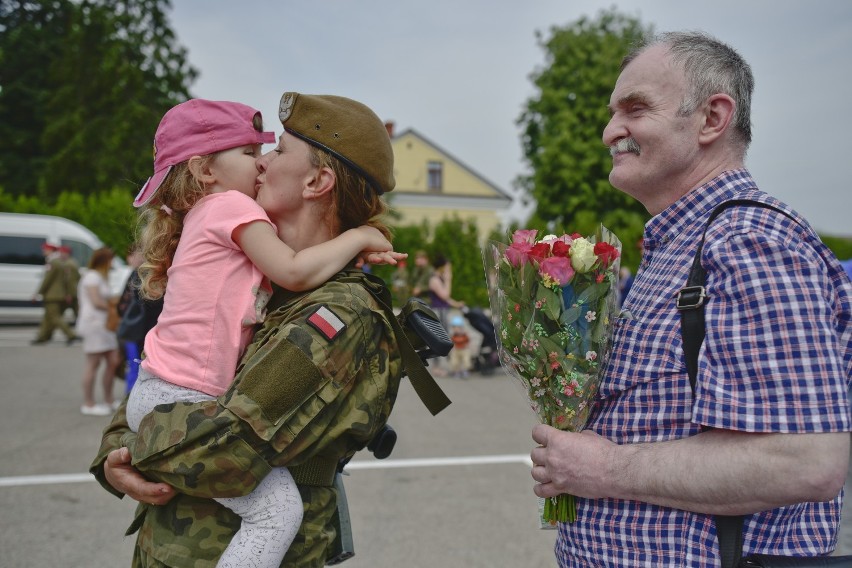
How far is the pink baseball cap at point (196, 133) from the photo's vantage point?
1.96m

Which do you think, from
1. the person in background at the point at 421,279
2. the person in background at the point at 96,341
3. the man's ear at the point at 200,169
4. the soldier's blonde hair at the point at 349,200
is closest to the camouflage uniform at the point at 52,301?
the person in background at the point at 96,341

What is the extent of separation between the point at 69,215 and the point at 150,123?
28.2 feet

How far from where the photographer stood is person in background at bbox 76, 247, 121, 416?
322 inches

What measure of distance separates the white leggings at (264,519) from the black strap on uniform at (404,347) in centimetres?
41

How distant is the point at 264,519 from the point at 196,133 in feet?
3.47

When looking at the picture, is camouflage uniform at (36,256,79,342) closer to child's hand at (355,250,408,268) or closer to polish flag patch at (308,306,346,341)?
child's hand at (355,250,408,268)

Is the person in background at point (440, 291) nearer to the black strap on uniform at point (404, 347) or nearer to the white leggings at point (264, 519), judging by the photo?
the black strap on uniform at point (404, 347)

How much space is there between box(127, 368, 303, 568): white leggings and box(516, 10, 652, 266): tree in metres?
28.9

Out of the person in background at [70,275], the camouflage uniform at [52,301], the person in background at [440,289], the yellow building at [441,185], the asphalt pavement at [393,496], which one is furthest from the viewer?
the yellow building at [441,185]

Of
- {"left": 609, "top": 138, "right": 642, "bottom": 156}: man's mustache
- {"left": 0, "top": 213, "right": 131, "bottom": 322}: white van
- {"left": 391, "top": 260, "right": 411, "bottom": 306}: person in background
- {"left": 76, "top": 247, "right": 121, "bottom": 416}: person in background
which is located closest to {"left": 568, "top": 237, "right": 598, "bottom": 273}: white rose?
{"left": 609, "top": 138, "right": 642, "bottom": 156}: man's mustache

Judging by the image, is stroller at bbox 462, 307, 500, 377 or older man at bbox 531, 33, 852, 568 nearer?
older man at bbox 531, 33, 852, 568

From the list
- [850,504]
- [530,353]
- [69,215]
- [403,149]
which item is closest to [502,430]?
[850,504]

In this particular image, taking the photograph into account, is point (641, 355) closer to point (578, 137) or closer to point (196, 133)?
point (196, 133)

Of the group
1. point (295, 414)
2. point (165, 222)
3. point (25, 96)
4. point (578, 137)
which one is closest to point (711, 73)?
point (295, 414)
